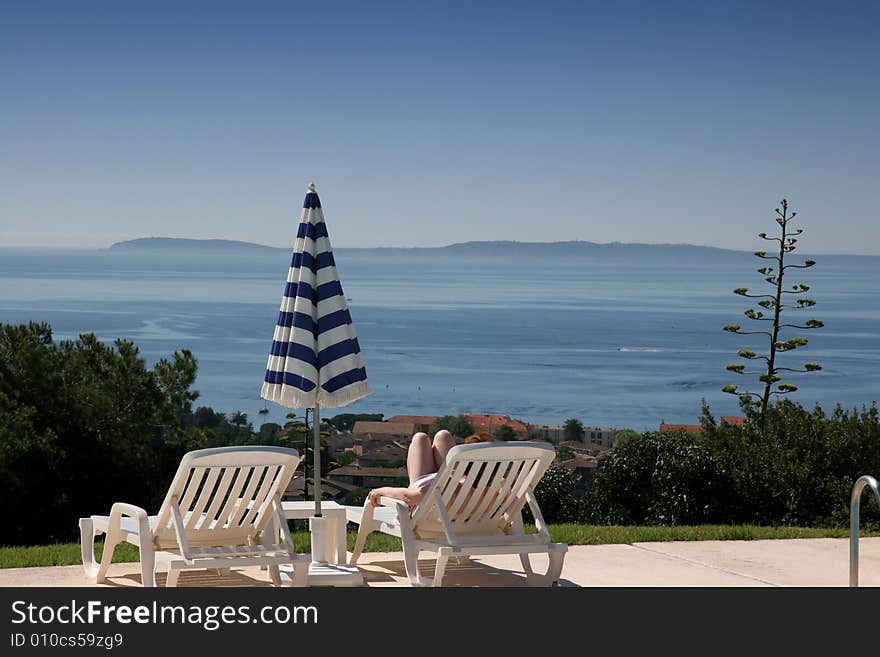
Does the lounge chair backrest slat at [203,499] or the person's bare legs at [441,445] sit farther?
the person's bare legs at [441,445]

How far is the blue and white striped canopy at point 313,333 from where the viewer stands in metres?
5.98

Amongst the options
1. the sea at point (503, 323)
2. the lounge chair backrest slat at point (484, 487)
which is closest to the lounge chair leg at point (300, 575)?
the lounge chair backrest slat at point (484, 487)

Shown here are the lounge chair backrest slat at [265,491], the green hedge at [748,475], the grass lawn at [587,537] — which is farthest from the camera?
the green hedge at [748,475]

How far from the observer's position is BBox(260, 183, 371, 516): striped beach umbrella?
19.6 ft

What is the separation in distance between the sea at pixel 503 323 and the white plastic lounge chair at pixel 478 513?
1415 inches

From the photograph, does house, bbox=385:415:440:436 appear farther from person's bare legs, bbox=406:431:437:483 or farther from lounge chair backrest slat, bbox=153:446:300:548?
lounge chair backrest slat, bbox=153:446:300:548

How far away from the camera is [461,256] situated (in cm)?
8350

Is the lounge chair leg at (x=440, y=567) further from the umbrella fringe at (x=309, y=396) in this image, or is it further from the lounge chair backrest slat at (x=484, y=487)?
the umbrella fringe at (x=309, y=396)

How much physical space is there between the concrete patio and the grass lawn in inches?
7.2

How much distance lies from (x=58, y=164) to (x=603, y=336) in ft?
130

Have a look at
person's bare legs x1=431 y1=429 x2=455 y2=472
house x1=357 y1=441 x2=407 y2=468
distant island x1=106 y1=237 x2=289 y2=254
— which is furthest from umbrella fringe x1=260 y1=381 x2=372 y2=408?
distant island x1=106 y1=237 x2=289 y2=254

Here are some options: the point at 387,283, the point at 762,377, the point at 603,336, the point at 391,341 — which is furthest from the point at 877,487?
the point at 387,283

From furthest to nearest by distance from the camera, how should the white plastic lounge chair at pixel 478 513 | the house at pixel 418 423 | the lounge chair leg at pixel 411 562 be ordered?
the house at pixel 418 423 < the lounge chair leg at pixel 411 562 < the white plastic lounge chair at pixel 478 513
